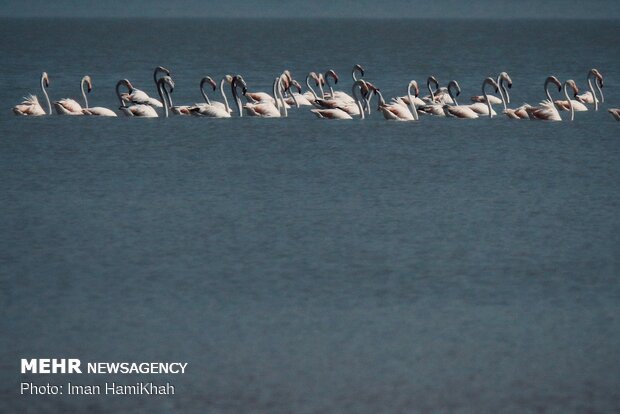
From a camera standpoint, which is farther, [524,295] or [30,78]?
[30,78]

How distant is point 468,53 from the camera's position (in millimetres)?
92000

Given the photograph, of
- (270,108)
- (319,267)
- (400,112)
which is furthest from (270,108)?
(319,267)

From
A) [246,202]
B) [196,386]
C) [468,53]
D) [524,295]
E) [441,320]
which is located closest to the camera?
[196,386]

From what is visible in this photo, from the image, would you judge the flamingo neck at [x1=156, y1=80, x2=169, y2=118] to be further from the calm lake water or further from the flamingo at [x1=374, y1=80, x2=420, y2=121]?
the flamingo at [x1=374, y1=80, x2=420, y2=121]

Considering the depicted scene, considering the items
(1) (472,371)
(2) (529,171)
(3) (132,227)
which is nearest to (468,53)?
(2) (529,171)

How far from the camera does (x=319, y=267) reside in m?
15.8

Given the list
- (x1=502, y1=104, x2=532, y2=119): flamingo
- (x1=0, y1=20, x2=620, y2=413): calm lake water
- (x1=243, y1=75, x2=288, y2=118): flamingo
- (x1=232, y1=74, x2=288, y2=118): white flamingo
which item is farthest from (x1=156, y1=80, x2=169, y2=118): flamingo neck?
(x1=502, y1=104, x2=532, y2=119): flamingo

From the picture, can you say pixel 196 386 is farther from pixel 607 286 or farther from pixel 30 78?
pixel 30 78

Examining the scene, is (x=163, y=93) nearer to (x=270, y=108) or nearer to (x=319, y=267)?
(x=270, y=108)

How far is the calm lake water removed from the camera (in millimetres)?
11922

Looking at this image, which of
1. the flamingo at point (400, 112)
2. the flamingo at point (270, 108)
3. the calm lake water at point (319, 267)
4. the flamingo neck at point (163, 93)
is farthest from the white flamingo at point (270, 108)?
the calm lake water at point (319, 267)

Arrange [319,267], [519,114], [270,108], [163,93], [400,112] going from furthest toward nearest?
1. [163,93]
2. [270,108]
3. [519,114]
4. [400,112]
5. [319,267]

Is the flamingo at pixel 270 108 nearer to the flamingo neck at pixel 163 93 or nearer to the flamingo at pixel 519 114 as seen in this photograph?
the flamingo neck at pixel 163 93

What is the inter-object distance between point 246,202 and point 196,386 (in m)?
8.63
